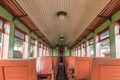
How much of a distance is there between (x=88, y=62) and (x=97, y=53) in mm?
4655

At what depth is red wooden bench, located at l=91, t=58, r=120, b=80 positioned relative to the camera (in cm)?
159

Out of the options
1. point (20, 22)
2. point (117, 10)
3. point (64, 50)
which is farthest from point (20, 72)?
point (64, 50)

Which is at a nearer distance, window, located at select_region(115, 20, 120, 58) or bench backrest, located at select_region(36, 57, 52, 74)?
bench backrest, located at select_region(36, 57, 52, 74)

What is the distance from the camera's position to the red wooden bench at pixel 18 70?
158 centimetres

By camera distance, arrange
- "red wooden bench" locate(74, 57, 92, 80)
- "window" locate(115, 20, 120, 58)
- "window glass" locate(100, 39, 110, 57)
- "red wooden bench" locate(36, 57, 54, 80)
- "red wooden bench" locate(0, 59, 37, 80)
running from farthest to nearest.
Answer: "window glass" locate(100, 39, 110, 57), "window" locate(115, 20, 120, 58), "red wooden bench" locate(36, 57, 54, 80), "red wooden bench" locate(74, 57, 92, 80), "red wooden bench" locate(0, 59, 37, 80)

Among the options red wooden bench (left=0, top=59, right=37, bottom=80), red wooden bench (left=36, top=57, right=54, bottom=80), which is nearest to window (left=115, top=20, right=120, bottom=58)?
red wooden bench (left=36, top=57, right=54, bottom=80)

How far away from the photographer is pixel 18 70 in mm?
1602

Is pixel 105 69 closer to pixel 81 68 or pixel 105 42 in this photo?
pixel 81 68

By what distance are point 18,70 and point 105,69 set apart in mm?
1013

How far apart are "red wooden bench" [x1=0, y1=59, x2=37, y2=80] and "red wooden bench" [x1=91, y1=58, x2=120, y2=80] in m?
0.72

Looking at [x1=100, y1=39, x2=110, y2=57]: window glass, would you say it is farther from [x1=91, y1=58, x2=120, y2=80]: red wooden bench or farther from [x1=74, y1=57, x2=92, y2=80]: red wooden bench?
[x1=91, y1=58, x2=120, y2=80]: red wooden bench

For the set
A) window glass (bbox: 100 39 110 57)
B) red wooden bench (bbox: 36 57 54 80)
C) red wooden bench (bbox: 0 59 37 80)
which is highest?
window glass (bbox: 100 39 110 57)

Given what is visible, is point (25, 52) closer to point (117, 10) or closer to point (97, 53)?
point (97, 53)

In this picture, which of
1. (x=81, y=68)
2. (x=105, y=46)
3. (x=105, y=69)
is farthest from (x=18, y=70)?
(x=105, y=46)
